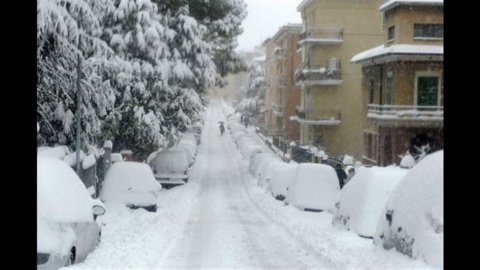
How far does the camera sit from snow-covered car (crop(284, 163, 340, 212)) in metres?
15.7

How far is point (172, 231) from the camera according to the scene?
12.8 metres

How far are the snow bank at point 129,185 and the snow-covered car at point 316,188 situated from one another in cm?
378

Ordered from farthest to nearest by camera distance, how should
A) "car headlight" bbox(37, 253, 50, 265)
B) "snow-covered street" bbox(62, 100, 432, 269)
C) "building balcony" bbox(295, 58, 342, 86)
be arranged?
"building balcony" bbox(295, 58, 342, 86) < "snow-covered street" bbox(62, 100, 432, 269) < "car headlight" bbox(37, 253, 50, 265)

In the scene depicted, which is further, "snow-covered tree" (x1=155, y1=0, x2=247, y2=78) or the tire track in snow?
"snow-covered tree" (x1=155, y1=0, x2=247, y2=78)

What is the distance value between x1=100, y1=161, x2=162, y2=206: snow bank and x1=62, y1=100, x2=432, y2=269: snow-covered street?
322mm

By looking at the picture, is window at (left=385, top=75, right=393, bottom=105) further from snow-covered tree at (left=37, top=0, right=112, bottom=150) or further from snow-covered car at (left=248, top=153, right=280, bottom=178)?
snow-covered car at (left=248, top=153, right=280, bottom=178)

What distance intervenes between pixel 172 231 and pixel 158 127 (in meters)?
8.60

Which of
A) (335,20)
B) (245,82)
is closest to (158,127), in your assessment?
(245,82)

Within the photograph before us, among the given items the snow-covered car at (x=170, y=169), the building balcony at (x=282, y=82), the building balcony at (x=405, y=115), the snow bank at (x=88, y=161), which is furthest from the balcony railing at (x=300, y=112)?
the snow-covered car at (x=170, y=169)

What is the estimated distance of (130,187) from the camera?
1502 centimetres

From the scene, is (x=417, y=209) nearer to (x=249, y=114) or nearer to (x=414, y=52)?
(x=414, y=52)

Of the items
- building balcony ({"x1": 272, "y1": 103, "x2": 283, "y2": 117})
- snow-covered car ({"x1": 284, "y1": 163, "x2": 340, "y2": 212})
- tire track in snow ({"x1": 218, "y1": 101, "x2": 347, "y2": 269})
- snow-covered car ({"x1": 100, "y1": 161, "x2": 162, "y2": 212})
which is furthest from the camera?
building balcony ({"x1": 272, "y1": 103, "x2": 283, "y2": 117})

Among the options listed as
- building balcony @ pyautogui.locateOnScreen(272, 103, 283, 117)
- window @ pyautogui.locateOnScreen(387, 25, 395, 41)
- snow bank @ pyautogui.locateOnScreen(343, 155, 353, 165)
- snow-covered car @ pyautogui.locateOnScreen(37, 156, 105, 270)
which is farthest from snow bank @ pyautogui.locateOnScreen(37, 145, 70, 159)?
window @ pyautogui.locateOnScreen(387, 25, 395, 41)
